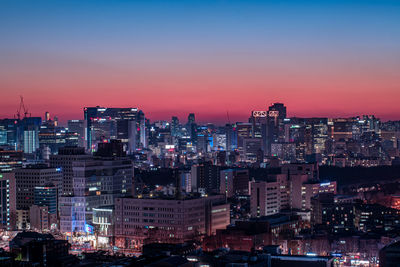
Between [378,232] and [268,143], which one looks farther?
[268,143]

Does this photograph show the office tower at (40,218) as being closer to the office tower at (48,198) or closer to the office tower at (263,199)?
the office tower at (48,198)

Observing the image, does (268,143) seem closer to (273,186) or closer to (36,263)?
(273,186)

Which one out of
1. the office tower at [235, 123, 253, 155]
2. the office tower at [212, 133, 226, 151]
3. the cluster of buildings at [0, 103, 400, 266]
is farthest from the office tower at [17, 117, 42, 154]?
the office tower at [212, 133, 226, 151]

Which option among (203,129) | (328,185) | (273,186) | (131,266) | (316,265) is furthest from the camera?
(203,129)

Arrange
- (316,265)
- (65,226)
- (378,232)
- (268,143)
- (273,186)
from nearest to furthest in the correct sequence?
(316,265), (378,232), (65,226), (273,186), (268,143)

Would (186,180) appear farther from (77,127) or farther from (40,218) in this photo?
(77,127)

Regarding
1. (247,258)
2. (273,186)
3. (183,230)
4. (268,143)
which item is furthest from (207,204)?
(268,143)
